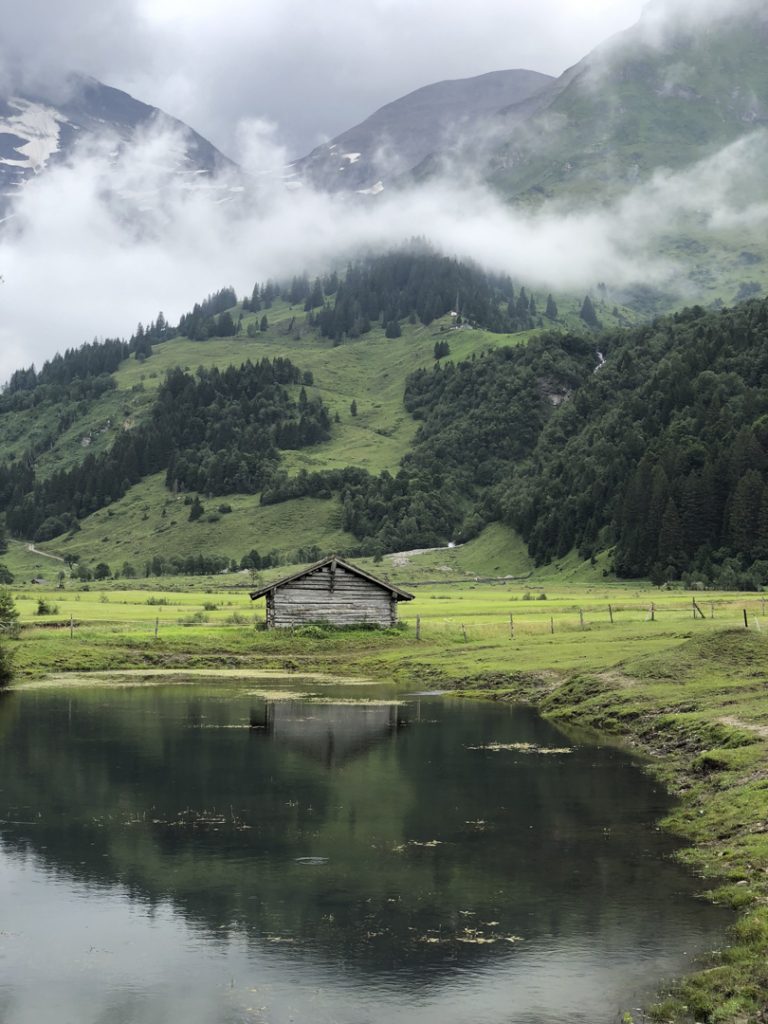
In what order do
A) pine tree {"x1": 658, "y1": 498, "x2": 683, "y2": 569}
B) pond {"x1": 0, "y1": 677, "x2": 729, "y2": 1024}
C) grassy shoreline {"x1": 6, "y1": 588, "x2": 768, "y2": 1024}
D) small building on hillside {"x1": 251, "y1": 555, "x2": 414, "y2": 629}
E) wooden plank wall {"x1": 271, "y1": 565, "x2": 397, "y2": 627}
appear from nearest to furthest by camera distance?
pond {"x1": 0, "y1": 677, "x2": 729, "y2": 1024}, grassy shoreline {"x1": 6, "y1": 588, "x2": 768, "y2": 1024}, small building on hillside {"x1": 251, "y1": 555, "x2": 414, "y2": 629}, wooden plank wall {"x1": 271, "y1": 565, "x2": 397, "y2": 627}, pine tree {"x1": 658, "y1": 498, "x2": 683, "y2": 569}

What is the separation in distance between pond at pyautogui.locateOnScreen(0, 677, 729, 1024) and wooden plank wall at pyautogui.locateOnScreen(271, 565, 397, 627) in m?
42.9

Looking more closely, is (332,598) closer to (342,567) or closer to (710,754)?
(342,567)

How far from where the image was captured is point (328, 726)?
55500mm

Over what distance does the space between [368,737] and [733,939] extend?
30.2m

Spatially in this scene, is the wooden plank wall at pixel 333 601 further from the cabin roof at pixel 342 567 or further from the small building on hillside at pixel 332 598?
the cabin roof at pixel 342 567

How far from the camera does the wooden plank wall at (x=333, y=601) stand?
94.6m

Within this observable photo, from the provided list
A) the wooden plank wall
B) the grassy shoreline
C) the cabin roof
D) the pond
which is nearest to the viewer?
the pond

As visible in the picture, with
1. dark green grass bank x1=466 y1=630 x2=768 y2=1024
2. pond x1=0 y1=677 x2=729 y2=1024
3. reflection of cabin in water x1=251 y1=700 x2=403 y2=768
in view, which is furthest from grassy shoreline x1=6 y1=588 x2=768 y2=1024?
reflection of cabin in water x1=251 y1=700 x2=403 y2=768

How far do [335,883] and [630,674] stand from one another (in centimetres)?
3475

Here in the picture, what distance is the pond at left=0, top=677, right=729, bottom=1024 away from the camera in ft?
71.5

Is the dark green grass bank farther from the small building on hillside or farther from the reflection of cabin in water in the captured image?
the small building on hillside

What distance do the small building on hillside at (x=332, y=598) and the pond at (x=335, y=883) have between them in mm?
42759

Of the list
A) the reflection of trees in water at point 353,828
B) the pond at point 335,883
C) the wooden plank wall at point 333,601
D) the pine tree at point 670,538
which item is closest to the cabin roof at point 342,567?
the wooden plank wall at point 333,601

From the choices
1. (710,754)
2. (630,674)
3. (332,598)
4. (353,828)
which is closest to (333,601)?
(332,598)
